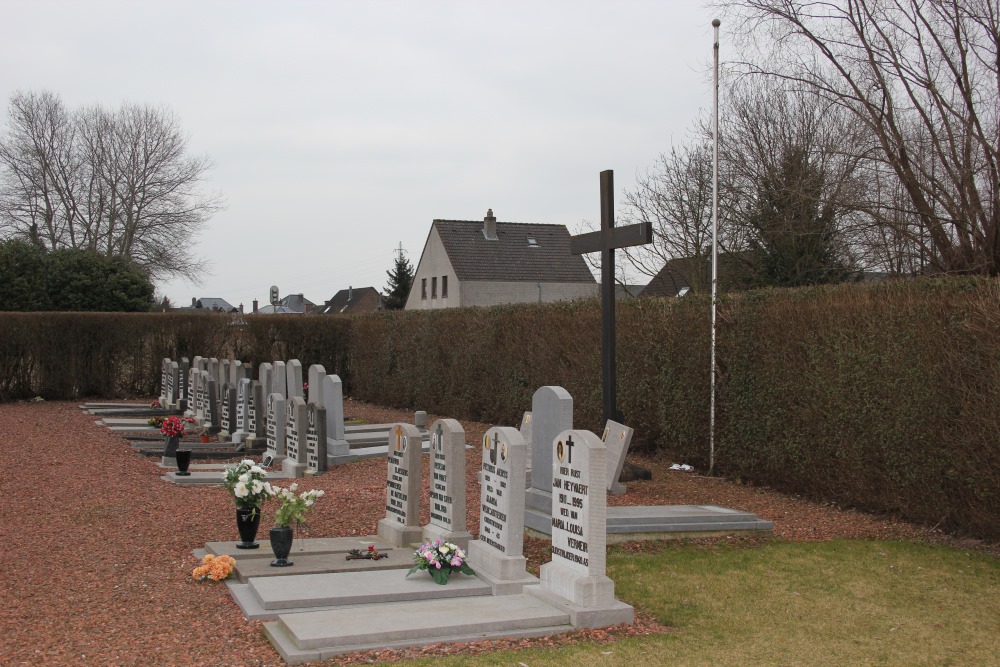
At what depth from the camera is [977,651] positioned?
18.7 ft

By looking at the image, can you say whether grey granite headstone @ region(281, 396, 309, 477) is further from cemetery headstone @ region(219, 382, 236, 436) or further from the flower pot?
cemetery headstone @ region(219, 382, 236, 436)

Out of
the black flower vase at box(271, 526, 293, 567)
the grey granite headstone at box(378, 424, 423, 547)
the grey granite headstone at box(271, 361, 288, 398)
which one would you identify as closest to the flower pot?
the grey granite headstone at box(271, 361, 288, 398)

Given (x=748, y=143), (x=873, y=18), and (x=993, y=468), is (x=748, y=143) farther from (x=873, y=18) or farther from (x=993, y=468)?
(x=993, y=468)

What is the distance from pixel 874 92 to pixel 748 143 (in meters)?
8.43

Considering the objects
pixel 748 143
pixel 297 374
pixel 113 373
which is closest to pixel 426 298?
pixel 113 373

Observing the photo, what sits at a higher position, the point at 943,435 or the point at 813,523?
the point at 943,435

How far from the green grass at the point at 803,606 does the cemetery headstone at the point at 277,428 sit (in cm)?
716

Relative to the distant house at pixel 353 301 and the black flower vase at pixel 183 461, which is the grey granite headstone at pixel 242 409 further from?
the distant house at pixel 353 301

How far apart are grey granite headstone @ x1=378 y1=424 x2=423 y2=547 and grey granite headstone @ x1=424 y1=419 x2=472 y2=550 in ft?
0.92

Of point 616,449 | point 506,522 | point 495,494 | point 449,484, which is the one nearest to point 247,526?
point 449,484

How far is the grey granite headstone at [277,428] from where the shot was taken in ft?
45.7

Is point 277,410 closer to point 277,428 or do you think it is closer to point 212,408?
point 277,428

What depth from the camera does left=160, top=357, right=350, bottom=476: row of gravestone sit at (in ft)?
42.1

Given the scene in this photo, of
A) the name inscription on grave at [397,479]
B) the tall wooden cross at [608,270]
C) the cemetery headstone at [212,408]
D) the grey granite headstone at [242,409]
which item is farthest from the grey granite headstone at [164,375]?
the name inscription on grave at [397,479]
